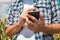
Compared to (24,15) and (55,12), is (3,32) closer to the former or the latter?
(24,15)

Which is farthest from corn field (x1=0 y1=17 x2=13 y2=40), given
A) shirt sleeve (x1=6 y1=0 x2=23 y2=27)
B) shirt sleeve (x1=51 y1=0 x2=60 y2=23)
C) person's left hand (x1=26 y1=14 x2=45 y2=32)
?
shirt sleeve (x1=51 y1=0 x2=60 y2=23)

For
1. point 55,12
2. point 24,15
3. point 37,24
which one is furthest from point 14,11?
point 55,12

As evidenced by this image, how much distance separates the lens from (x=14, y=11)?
161cm

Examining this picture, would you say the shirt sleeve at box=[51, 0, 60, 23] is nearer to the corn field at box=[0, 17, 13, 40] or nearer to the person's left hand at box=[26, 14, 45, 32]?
the person's left hand at box=[26, 14, 45, 32]

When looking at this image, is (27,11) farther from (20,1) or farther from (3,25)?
(3,25)

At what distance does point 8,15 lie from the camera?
163 cm

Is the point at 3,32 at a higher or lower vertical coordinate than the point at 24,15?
lower

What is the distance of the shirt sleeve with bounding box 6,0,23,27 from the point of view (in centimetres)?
160

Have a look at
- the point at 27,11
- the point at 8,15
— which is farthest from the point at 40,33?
the point at 8,15

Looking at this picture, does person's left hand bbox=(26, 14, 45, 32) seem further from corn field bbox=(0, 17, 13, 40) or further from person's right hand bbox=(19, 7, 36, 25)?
corn field bbox=(0, 17, 13, 40)

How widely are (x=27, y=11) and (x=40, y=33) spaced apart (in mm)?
204

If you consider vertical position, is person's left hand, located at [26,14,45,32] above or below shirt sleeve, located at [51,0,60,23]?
below

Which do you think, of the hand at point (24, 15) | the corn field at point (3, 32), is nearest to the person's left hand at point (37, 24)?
the hand at point (24, 15)

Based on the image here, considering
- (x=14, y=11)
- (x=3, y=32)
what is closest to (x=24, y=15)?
A: (x=14, y=11)
